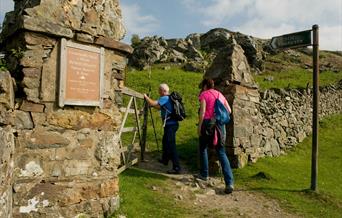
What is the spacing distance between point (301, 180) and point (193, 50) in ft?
102

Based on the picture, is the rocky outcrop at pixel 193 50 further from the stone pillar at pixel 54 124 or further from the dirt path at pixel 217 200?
the stone pillar at pixel 54 124

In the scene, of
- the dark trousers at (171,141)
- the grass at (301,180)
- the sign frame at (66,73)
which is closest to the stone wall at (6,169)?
the sign frame at (66,73)

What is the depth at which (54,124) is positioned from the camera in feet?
19.4

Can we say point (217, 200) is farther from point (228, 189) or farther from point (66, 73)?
point (66, 73)

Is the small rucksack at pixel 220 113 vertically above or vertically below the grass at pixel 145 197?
above

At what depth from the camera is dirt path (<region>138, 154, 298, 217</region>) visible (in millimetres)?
7414

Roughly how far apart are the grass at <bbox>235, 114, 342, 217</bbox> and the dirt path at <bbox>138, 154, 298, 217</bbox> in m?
0.39

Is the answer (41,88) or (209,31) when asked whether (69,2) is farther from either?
(209,31)

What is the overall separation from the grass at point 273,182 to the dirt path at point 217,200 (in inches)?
8.2

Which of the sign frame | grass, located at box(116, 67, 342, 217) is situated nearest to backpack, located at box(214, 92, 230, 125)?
grass, located at box(116, 67, 342, 217)

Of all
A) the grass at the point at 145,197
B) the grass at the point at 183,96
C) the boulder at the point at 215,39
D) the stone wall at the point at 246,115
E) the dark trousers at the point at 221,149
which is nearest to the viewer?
the grass at the point at 145,197

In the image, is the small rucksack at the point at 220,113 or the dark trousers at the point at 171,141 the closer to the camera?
the small rucksack at the point at 220,113

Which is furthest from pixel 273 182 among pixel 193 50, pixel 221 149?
pixel 193 50

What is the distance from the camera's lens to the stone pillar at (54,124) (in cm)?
561
